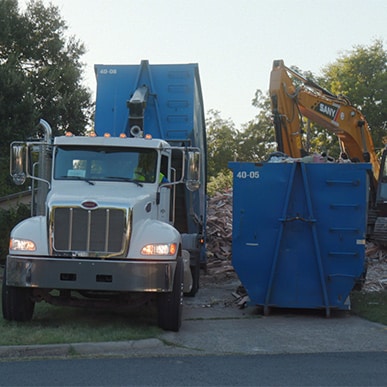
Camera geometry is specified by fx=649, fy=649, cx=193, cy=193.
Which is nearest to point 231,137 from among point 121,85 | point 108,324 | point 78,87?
point 78,87

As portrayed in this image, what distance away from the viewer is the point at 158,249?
341 inches

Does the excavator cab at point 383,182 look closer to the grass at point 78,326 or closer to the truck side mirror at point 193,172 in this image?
the grass at point 78,326

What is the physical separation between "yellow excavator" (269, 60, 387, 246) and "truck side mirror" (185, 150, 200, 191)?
251 inches

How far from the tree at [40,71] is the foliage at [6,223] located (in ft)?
7.83

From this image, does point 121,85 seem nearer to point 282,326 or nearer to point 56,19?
point 282,326

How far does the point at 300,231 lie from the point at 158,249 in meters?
2.94

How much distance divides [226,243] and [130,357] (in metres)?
10.4

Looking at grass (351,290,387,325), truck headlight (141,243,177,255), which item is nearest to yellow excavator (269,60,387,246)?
grass (351,290,387,325)

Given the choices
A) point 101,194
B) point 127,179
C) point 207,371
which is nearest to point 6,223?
point 127,179

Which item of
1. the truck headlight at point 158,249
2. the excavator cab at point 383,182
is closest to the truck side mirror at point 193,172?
the truck headlight at point 158,249

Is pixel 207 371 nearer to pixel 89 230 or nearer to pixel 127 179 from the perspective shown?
pixel 89 230

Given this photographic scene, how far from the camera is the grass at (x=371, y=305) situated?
10.4 m

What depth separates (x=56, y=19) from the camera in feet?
66.0

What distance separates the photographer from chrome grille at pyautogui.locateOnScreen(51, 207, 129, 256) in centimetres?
866
